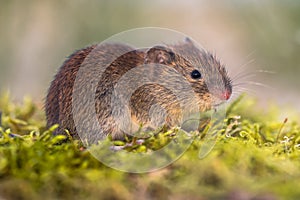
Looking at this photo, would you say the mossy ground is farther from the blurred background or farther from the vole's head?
the blurred background

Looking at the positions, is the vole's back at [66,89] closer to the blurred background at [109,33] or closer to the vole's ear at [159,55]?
the vole's ear at [159,55]

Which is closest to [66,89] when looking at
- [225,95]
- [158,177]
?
[225,95]

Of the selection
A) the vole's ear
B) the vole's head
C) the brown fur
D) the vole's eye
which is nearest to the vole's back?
the brown fur

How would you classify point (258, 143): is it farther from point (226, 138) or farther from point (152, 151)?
point (152, 151)

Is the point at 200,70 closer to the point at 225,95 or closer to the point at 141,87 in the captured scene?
the point at 225,95

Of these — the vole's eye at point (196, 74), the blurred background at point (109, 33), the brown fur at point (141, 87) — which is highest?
the blurred background at point (109, 33)

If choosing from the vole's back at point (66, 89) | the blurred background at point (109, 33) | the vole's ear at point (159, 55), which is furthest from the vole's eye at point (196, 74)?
the blurred background at point (109, 33)
